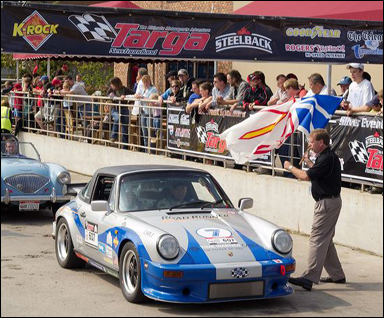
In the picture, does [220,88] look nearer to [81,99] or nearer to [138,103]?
[138,103]

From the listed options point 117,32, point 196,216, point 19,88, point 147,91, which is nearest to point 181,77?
point 147,91

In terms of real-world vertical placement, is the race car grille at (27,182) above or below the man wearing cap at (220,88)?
below

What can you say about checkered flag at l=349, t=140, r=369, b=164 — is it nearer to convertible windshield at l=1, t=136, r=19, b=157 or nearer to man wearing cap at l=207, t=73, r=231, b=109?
man wearing cap at l=207, t=73, r=231, b=109

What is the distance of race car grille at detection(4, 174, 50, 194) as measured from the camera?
41.2 ft

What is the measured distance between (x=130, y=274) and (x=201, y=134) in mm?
7009

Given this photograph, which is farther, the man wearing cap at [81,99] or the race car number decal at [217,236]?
the man wearing cap at [81,99]

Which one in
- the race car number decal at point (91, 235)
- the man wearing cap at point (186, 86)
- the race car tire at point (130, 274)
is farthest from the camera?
the man wearing cap at point (186, 86)

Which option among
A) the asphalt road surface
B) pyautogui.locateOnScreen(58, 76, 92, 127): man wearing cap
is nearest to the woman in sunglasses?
the asphalt road surface

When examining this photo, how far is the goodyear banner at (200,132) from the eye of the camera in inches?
542

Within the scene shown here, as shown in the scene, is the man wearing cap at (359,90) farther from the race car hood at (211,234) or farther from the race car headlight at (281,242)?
the race car headlight at (281,242)

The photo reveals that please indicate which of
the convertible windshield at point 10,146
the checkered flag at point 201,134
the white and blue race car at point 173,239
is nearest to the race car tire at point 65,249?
the white and blue race car at point 173,239

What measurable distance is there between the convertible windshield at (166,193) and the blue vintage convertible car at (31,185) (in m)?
4.25

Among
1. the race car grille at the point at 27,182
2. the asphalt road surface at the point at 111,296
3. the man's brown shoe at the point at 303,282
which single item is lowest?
the asphalt road surface at the point at 111,296

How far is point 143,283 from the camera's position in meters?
7.45
